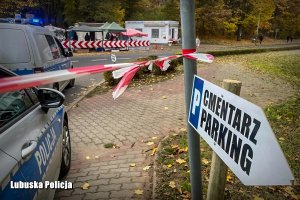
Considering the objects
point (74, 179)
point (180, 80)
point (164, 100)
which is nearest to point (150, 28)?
point (180, 80)

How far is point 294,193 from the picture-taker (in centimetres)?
361

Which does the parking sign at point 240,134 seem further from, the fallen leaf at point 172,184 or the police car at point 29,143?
the fallen leaf at point 172,184

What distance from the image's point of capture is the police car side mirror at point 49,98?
10.6 ft

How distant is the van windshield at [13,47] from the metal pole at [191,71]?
510 cm

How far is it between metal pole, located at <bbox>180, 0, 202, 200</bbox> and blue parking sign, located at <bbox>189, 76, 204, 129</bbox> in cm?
4

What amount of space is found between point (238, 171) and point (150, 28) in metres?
43.7

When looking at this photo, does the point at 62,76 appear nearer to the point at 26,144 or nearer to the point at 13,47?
the point at 26,144

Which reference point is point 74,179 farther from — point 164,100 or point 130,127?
point 164,100

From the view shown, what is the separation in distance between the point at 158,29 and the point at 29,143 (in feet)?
140

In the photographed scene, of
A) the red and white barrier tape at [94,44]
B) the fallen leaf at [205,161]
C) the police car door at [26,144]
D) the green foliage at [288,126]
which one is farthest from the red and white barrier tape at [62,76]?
the red and white barrier tape at [94,44]

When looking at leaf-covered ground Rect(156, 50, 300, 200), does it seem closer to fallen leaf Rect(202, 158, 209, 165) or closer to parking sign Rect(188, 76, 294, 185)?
fallen leaf Rect(202, 158, 209, 165)

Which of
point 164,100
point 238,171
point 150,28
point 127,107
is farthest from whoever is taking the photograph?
point 150,28

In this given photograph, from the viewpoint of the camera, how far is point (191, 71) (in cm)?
223

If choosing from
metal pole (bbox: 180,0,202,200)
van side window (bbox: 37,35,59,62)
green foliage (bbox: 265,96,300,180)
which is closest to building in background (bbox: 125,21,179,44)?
van side window (bbox: 37,35,59,62)
